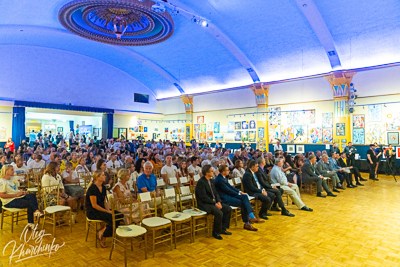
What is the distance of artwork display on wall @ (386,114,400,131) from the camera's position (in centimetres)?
1091

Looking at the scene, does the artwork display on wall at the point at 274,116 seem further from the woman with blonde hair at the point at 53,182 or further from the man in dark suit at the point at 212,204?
the woman with blonde hair at the point at 53,182

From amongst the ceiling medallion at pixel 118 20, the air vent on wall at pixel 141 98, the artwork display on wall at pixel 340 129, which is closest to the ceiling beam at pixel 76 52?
the air vent on wall at pixel 141 98

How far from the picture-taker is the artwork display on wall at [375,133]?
11298mm

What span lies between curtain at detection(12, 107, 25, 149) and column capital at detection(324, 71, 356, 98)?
54.5 feet

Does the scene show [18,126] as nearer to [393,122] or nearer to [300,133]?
[300,133]

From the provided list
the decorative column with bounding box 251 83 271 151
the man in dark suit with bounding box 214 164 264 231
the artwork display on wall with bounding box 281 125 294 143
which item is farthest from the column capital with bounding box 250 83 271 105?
the man in dark suit with bounding box 214 164 264 231

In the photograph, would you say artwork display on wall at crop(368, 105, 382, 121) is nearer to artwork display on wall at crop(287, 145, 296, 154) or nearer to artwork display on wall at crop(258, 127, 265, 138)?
artwork display on wall at crop(287, 145, 296, 154)

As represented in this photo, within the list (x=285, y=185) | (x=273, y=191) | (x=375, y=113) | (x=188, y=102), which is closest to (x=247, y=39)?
(x=375, y=113)

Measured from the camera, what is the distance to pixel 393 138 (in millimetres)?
10992

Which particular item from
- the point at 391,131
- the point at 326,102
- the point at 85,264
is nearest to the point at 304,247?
the point at 85,264

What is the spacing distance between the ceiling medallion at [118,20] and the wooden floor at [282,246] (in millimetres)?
6888

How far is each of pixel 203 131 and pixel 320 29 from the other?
10.3 meters

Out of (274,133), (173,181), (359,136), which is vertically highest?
(274,133)

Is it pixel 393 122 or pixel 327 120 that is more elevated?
pixel 327 120
